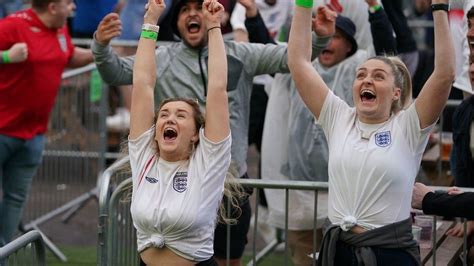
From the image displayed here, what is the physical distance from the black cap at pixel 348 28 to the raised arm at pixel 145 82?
2157 millimetres

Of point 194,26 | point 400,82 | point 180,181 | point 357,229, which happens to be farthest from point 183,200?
point 194,26

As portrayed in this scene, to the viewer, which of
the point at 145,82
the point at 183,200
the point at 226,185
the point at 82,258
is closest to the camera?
the point at 183,200

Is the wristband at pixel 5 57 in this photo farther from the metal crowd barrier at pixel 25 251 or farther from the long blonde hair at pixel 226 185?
the metal crowd barrier at pixel 25 251

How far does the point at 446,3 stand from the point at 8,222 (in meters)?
4.44

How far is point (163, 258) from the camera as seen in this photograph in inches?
226

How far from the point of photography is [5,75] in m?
8.99

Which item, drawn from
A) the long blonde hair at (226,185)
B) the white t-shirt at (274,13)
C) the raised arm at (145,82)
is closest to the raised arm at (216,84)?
the long blonde hair at (226,185)

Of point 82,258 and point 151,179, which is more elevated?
point 151,179

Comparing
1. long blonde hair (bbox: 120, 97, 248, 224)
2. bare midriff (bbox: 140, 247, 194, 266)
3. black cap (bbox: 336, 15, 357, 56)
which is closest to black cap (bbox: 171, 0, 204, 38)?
long blonde hair (bbox: 120, 97, 248, 224)

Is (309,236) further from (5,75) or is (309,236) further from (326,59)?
(5,75)

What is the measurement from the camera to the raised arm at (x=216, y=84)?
5797mm

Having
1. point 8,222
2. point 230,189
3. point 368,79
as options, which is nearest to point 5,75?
point 8,222

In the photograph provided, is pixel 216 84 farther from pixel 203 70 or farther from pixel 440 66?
pixel 203 70

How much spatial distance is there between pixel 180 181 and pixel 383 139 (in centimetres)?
98
